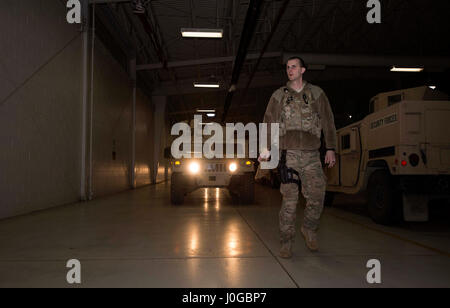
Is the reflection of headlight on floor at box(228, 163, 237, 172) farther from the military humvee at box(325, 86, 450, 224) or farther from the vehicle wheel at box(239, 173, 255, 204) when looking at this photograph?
the military humvee at box(325, 86, 450, 224)

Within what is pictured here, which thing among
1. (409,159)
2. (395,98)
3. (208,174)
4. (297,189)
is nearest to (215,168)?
(208,174)

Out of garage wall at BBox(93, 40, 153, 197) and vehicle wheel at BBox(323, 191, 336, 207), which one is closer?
vehicle wheel at BBox(323, 191, 336, 207)

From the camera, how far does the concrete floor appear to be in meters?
2.27

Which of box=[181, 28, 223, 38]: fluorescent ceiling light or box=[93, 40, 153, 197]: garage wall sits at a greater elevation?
box=[181, 28, 223, 38]: fluorescent ceiling light

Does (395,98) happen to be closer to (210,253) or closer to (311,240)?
(311,240)

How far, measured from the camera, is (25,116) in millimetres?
5469

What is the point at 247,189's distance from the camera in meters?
7.21

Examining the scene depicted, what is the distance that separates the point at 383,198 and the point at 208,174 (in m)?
3.57

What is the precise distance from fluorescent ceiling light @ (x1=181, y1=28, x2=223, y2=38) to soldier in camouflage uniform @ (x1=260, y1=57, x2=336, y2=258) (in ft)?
20.7

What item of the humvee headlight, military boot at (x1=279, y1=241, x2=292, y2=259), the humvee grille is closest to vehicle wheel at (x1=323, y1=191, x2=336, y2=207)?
the humvee grille

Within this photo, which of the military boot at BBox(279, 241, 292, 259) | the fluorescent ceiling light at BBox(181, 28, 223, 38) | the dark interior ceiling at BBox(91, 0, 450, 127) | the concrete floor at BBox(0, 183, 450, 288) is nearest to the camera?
the concrete floor at BBox(0, 183, 450, 288)

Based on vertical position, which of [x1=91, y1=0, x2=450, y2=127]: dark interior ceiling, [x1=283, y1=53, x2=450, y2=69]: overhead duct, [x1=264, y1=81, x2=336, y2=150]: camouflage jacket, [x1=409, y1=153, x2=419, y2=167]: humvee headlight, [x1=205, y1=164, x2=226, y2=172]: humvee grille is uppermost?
[x1=91, y1=0, x2=450, y2=127]: dark interior ceiling
